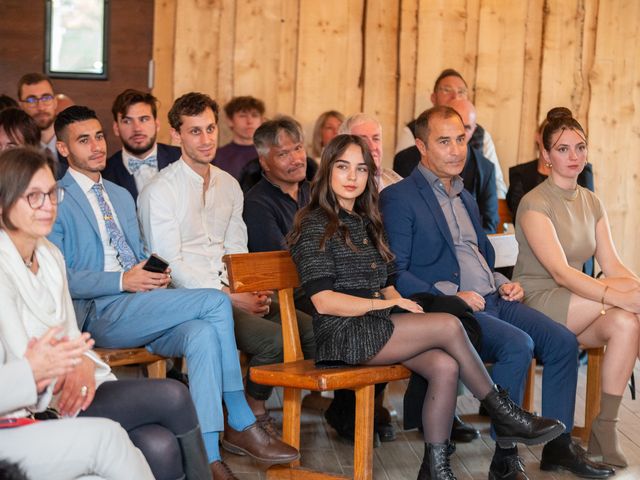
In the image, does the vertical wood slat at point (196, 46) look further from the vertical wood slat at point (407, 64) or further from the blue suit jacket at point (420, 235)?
the blue suit jacket at point (420, 235)

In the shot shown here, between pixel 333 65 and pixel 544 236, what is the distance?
98.9 inches

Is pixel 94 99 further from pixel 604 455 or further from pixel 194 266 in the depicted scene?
pixel 604 455

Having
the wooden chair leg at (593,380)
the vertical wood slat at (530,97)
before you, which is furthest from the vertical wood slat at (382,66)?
the wooden chair leg at (593,380)

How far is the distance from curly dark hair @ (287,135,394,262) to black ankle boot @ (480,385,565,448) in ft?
2.17

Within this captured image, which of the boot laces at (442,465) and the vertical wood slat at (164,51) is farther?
the vertical wood slat at (164,51)

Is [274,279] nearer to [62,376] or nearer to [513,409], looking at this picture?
[513,409]

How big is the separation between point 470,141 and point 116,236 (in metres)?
2.85

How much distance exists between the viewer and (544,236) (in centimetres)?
426

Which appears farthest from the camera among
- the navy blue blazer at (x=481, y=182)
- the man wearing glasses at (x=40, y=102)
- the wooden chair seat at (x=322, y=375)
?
the navy blue blazer at (x=481, y=182)

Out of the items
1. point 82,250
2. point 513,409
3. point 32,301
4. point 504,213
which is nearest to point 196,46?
point 504,213

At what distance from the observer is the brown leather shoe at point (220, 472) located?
11.5ft

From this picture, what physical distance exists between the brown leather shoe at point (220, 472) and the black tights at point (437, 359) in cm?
62

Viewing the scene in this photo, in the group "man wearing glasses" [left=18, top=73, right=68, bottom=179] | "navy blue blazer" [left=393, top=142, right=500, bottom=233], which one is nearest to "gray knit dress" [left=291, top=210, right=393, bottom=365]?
"navy blue blazer" [left=393, top=142, right=500, bottom=233]

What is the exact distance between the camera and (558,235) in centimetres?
434
